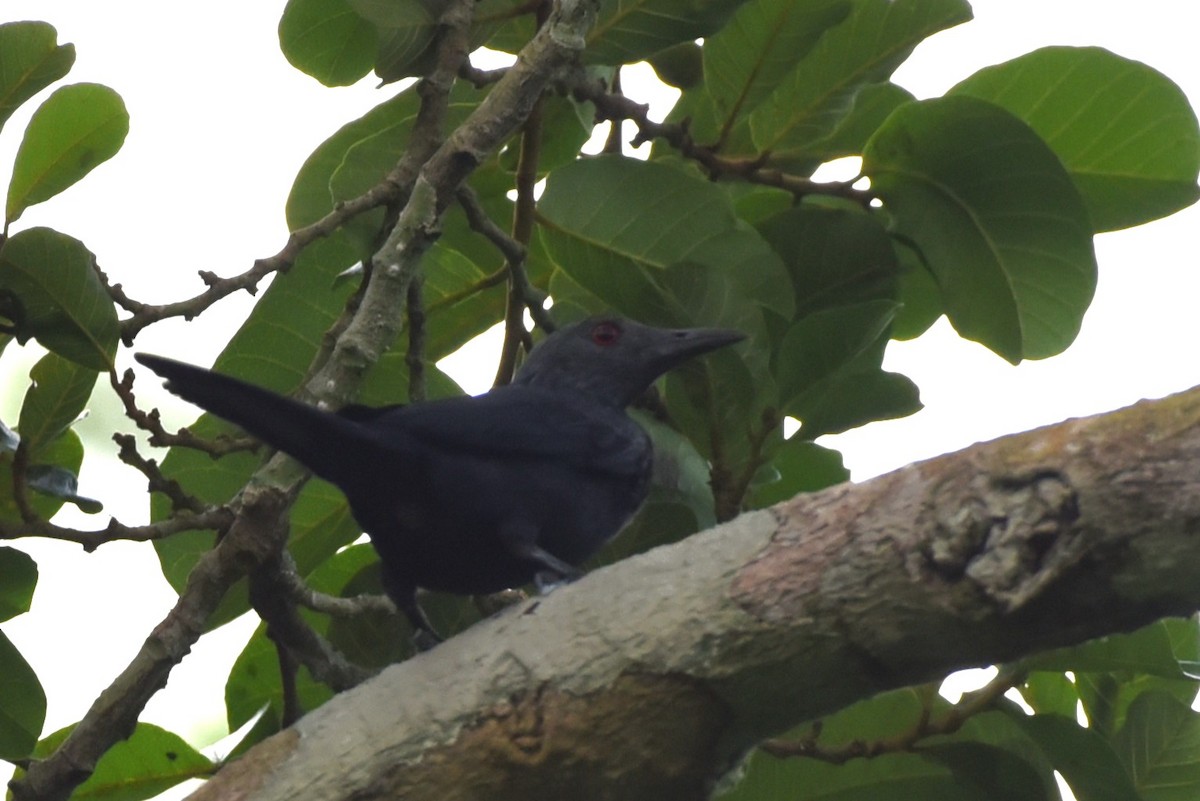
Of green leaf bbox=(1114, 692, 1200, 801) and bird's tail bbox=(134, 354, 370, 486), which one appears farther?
green leaf bbox=(1114, 692, 1200, 801)

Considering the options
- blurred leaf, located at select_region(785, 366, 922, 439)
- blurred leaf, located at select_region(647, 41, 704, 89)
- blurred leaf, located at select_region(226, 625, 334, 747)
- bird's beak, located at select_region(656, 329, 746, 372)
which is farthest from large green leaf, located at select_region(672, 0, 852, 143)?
blurred leaf, located at select_region(226, 625, 334, 747)

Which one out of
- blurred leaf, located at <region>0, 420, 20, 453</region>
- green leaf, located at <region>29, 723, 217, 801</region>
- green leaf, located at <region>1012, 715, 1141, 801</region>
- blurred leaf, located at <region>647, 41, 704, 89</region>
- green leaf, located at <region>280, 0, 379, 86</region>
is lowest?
green leaf, located at <region>1012, 715, 1141, 801</region>

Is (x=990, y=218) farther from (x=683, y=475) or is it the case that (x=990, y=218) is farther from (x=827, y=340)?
(x=683, y=475)

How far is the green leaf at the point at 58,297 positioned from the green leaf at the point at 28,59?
14.3 inches

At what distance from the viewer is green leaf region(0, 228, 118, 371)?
8.93 ft

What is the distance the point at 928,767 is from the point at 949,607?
1388mm

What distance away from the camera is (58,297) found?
2756 mm

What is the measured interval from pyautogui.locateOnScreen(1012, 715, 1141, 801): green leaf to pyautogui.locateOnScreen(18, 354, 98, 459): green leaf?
6.39ft

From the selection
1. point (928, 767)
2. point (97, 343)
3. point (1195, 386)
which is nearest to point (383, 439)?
point (97, 343)

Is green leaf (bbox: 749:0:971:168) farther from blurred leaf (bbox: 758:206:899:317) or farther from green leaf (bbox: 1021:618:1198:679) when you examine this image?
green leaf (bbox: 1021:618:1198:679)

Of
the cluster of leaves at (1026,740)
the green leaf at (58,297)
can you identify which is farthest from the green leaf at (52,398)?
the cluster of leaves at (1026,740)

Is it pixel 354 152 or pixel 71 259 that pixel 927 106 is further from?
pixel 71 259

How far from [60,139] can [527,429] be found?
1.11 meters

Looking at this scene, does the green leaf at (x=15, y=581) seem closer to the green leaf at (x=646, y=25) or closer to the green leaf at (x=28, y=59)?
the green leaf at (x=28, y=59)
